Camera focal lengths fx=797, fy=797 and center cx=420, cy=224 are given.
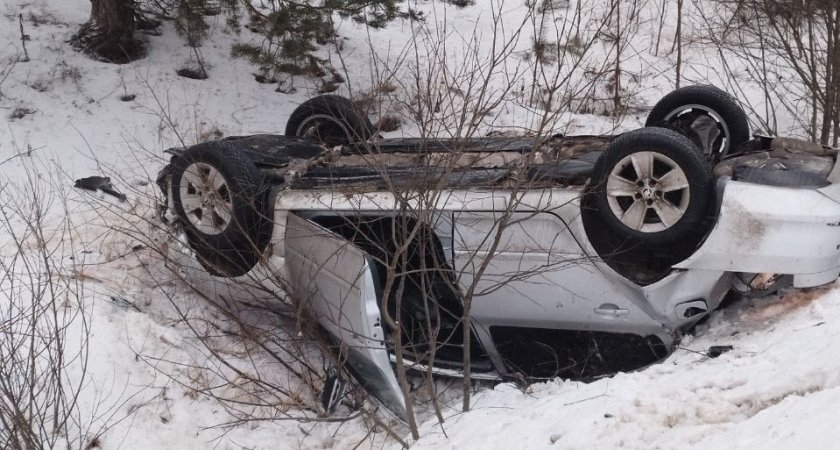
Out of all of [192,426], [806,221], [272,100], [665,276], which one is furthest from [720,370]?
[272,100]

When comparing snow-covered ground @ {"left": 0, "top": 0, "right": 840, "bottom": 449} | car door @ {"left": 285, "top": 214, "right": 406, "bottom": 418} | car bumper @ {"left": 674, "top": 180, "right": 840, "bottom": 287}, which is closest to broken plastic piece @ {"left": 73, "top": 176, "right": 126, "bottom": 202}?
snow-covered ground @ {"left": 0, "top": 0, "right": 840, "bottom": 449}

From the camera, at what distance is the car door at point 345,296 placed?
4230 mm

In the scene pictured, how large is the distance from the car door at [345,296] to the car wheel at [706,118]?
2.49m

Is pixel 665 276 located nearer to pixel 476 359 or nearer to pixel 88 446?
pixel 476 359

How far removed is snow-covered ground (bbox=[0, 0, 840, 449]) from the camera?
11.5 ft

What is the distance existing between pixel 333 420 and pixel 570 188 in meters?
1.87

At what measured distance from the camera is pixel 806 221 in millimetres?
3996

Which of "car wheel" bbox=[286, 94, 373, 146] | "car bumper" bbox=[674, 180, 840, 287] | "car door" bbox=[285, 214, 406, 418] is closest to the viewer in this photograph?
"car bumper" bbox=[674, 180, 840, 287]

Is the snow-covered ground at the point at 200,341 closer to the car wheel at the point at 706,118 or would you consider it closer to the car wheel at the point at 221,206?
the car wheel at the point at 221,206

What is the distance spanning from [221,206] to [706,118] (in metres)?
3.29

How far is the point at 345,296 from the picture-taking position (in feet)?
14.5

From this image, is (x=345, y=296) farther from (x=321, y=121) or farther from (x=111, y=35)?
(x=111, y=35)

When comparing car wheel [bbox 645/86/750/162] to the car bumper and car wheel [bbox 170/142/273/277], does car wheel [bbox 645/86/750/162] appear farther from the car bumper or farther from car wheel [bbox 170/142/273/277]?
car wheel [bbox 170/142/273/277]

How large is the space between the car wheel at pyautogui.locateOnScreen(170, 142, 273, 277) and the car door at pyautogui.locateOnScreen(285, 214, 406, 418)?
0.23 m
